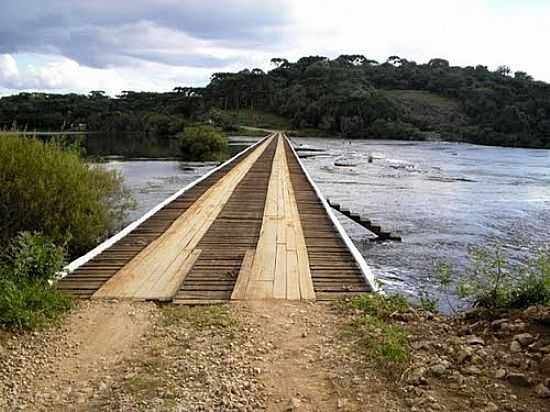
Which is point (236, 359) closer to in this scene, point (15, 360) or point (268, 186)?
point (15, 360)

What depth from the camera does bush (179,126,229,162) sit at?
3934cm

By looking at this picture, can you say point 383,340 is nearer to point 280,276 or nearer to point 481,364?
point 481,364

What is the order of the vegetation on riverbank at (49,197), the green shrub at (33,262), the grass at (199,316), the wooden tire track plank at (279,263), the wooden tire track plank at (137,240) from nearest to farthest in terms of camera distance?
the grass at (199,316)
the green shrub at (33,262)
the wooden tire track plank at (279,263)
the wooden tire track plank at (137,240)
the vegetation on riverbank at (49,197)

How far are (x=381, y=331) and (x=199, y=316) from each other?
1528 millimetres

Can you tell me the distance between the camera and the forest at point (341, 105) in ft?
275

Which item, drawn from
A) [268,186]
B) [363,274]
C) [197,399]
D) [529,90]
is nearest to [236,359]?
[197,399]

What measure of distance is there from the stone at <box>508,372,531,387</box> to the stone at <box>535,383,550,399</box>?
0.31ft

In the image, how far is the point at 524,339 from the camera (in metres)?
4.46

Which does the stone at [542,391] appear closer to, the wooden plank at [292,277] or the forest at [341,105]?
the wooden plank at [292,277]

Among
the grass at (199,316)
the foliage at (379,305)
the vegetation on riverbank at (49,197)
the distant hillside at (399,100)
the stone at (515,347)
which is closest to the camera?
the stone at (515,347)

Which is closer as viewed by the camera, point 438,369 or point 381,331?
point 438,369

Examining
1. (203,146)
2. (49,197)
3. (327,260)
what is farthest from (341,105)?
(327,260)

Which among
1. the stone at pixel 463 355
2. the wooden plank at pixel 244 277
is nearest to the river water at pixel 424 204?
the wooden plank at pixel 244 277

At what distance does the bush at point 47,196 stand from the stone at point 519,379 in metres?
6.89
